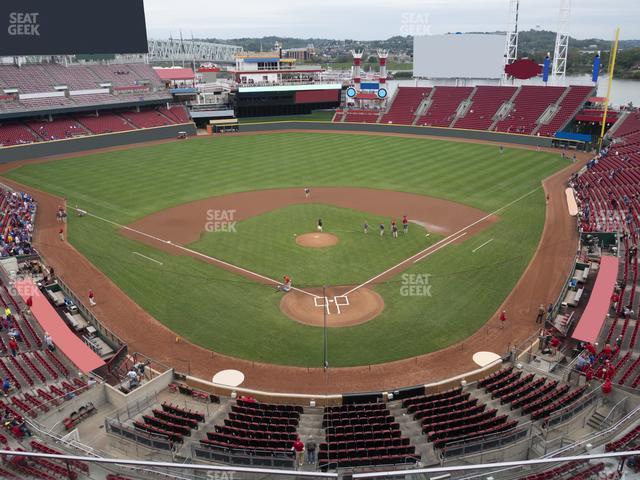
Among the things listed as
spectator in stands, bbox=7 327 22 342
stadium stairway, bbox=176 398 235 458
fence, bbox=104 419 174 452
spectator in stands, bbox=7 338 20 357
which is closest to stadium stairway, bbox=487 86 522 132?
stadium stairway, bbox=176 398 235 458

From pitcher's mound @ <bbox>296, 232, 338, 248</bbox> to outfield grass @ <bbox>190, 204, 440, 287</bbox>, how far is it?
0.49 meters

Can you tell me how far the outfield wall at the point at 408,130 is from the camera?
238 ft

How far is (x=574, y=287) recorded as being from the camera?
93.4ft

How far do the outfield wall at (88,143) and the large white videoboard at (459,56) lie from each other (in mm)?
46849

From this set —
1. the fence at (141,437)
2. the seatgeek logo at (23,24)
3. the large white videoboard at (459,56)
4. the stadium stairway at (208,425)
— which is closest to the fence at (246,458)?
the stadium stairway at (208,425)

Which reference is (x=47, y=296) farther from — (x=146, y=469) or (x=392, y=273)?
(x=392, y=273)

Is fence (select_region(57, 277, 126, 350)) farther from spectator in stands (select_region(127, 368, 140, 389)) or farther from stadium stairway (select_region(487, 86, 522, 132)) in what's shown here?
stadium stairway (select_region(487, 86, 522, 132))

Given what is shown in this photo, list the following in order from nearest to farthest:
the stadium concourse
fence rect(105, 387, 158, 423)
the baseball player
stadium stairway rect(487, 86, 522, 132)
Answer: fence rect(105, 387, 158, 423)
the stadium concourse
the baseball player
stadium stairway rect(487, 86, 522, 132)

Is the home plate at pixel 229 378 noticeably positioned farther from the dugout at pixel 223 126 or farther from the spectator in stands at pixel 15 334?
the dugout at pixel 223 126

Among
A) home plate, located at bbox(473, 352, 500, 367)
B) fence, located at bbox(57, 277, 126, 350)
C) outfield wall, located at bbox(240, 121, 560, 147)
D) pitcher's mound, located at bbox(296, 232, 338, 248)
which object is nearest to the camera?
home plate, located at bbox(473, 352, 500, 367)

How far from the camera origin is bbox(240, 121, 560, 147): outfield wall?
72.6m

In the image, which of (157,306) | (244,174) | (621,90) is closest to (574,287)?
(157,306)

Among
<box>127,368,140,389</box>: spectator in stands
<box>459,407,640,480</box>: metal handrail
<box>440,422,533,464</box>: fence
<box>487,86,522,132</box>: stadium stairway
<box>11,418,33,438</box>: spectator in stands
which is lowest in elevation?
<box>127,368,140,389</box>: spectator in stands

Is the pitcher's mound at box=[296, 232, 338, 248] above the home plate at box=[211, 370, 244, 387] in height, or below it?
above
